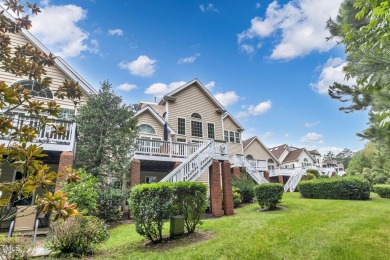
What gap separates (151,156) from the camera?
14531 millimetres

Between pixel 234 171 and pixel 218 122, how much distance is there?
5.08 m

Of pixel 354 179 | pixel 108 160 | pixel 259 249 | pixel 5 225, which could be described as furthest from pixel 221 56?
pixel 5 225

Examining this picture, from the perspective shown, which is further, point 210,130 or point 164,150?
point 210,130

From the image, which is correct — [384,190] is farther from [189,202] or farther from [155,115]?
[155,115]

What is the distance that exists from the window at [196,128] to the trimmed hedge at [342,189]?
408 inches

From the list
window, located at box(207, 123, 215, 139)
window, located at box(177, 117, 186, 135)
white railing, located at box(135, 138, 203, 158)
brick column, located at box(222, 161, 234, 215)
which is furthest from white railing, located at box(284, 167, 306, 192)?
brick column, located at box(222, 161, 234, 215)

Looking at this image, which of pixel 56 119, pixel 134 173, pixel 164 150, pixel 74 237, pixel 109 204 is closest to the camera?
pixel 74 237

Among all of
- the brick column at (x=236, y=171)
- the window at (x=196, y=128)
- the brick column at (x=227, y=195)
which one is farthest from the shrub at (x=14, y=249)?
the brick column at (x=236, y=171)

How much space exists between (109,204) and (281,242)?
7773 mm

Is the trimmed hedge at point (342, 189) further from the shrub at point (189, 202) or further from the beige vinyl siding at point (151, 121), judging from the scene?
the beige vinyl siding at point (151, 121)

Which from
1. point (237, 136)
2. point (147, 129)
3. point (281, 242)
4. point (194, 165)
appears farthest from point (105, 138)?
point (237, 136)

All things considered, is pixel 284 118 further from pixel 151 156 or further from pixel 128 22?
pixel 128 22

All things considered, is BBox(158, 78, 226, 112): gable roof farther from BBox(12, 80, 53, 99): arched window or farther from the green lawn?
the green lawn

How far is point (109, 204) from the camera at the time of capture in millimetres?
10680
